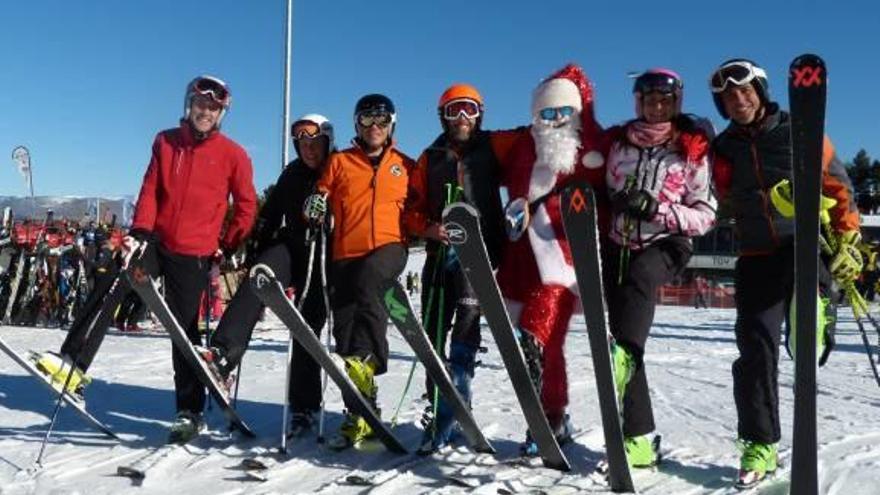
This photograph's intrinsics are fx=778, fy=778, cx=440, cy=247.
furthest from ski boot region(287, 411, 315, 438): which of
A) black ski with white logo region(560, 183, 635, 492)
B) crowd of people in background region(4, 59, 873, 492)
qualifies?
black ski with white logo region(560, 183, 635, 492)

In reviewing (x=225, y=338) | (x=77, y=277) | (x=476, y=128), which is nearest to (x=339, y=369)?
(x=225, y=338)

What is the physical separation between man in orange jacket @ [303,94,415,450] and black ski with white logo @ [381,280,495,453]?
1.19 ft

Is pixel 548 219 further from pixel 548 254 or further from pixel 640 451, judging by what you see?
pixel 640 451

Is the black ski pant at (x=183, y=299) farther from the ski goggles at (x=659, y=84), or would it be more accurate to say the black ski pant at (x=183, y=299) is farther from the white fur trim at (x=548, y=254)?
the ski goggles at (x=659, y=84)

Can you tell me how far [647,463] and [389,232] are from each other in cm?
165

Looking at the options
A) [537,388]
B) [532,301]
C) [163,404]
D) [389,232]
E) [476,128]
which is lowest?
[163,404]

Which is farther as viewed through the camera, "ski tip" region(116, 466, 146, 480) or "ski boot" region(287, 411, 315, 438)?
"ski boot" region(287, 411, 315, 438)

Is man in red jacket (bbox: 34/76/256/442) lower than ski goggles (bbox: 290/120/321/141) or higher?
lower

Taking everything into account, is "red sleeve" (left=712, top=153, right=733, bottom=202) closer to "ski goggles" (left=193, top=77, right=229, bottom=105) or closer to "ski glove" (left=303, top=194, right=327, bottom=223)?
"ski glove" (left=303, top=194, right=327, bottom=223)

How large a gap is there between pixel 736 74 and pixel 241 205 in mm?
2725

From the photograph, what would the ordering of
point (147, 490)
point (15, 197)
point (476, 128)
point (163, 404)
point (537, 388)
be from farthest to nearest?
point (15, 197) < point (163, 404) < point (476, 128) < point (537, 388) < point (147, 490)

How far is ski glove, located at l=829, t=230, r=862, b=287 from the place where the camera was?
306 cm

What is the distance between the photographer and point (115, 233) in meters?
13.4

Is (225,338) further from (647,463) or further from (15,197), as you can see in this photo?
(15,197)
